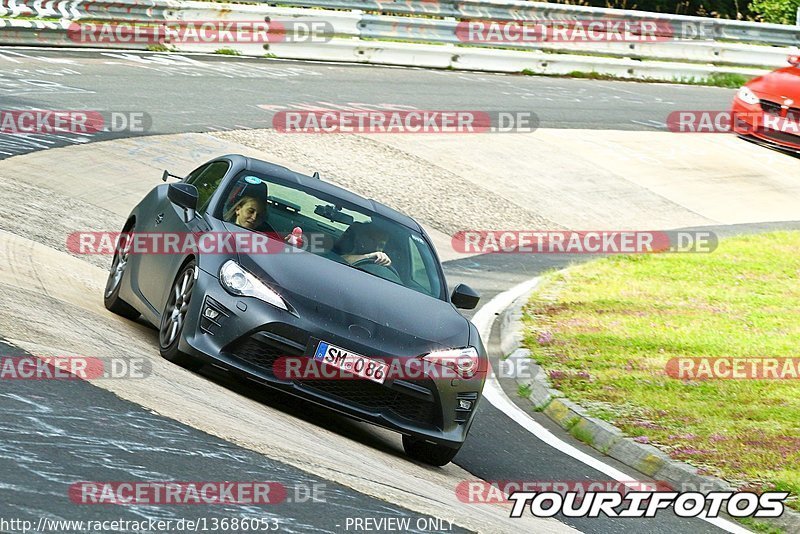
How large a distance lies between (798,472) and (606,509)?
153 cm

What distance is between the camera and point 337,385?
7652mm

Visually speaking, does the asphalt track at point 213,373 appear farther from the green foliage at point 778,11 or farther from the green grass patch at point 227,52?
the green foliage at point 778,11

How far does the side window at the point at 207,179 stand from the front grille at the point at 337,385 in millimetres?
1615

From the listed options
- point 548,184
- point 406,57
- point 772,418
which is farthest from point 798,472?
point 406,57

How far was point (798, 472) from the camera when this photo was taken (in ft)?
27.9

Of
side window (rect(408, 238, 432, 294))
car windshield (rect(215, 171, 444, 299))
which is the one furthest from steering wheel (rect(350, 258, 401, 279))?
side window (rect(408, 238, 432, 294))

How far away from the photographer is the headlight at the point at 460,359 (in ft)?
25.8

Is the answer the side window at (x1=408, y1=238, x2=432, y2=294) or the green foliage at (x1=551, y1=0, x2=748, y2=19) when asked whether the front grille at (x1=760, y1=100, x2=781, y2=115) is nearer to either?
the side window at (x1=408, y1=238, x2=432, y2=294)

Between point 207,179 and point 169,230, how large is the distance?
2.20ft

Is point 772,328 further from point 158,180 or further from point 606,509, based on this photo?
point 158,180

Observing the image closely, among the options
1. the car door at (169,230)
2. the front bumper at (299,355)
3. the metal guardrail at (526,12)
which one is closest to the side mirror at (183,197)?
the car door at (169,230)

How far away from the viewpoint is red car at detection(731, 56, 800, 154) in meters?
21.9

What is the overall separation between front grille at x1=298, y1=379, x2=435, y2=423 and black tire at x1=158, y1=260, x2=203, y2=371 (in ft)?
2.88

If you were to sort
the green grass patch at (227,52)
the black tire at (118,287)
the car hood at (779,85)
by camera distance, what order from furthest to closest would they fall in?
the green grass patch at (227,52), the car hood at (779,85), the black tire at (118,287)
